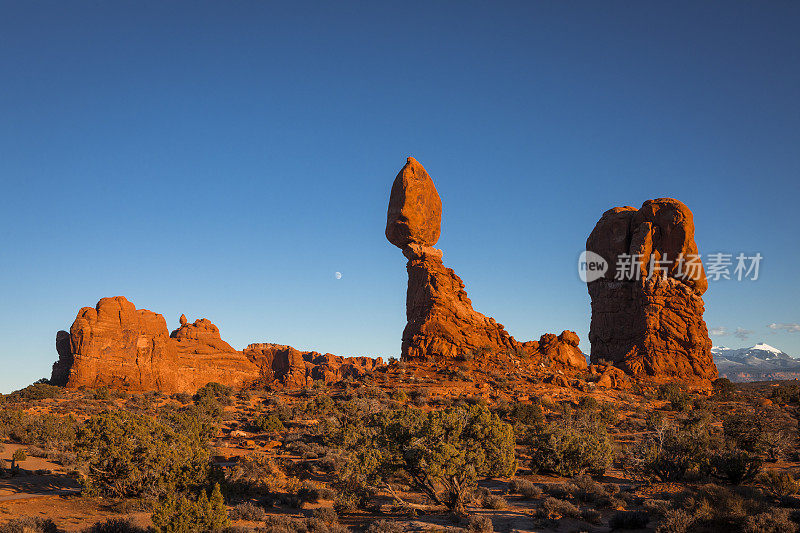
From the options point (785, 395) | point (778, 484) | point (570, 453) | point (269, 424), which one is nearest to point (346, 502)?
point (570, 453)

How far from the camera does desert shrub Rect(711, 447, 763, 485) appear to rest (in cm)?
1948

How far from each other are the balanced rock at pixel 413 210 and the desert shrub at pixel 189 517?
34.9m

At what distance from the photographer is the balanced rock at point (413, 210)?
153 feet

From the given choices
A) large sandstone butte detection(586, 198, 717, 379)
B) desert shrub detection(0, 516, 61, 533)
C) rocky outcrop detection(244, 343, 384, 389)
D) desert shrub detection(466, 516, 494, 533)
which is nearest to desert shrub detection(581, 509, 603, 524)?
desert shrub detection(466, 516, 494, 533)

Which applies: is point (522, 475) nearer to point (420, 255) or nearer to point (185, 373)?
point (420, 255)

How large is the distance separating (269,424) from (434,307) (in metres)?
16.8

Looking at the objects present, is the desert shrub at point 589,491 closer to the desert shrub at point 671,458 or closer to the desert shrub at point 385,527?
the desert shrub at point 671,458

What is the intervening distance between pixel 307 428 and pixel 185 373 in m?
37.8

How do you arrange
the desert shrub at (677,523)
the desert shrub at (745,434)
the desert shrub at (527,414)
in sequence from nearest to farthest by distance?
the desert shrub at (677,523) → the desert shrub at (745,434) → the desert shrub at (527,414)

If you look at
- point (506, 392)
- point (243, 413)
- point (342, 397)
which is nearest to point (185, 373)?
point (243, 413)

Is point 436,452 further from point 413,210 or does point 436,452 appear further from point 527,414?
point 413,210

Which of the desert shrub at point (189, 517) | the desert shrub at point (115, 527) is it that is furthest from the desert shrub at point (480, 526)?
the desert shrub at point (115, 527)

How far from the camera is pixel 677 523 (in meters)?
12.3

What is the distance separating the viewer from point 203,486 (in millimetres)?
16625
